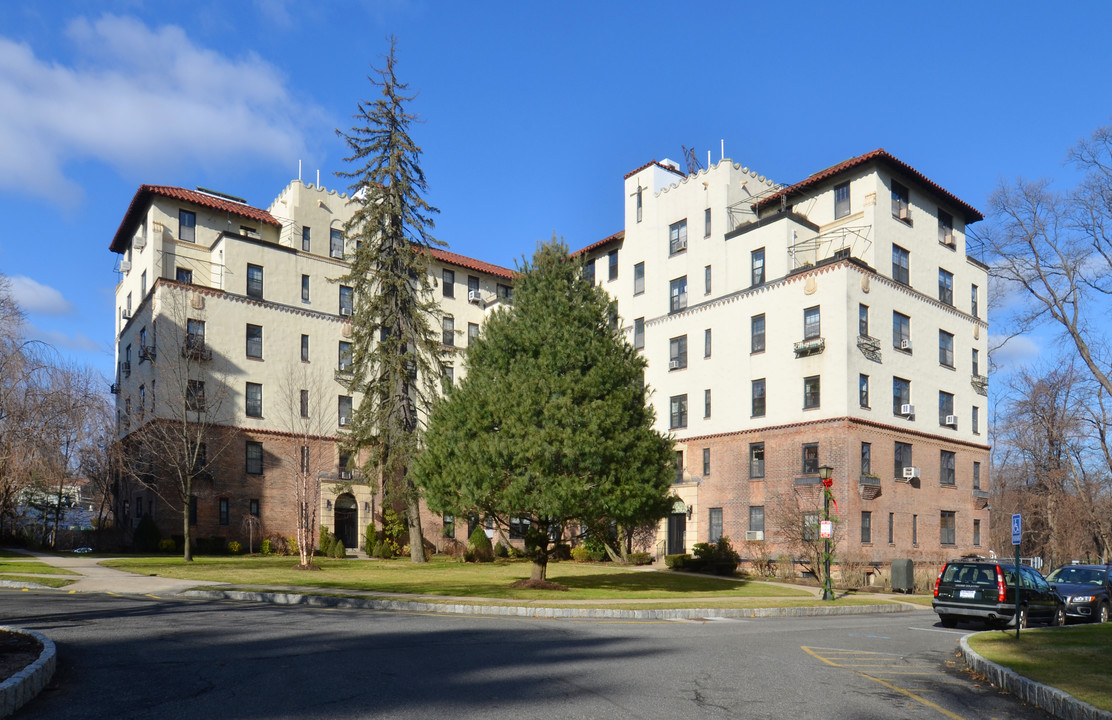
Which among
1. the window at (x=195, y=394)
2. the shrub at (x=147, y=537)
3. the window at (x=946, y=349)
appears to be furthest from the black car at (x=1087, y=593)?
the shrub at (x=147, y=537)

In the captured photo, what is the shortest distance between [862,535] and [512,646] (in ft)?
95.0

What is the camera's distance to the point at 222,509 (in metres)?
45.8

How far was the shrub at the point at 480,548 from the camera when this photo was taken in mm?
45281

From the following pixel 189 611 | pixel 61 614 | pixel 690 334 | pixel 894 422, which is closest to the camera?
pixel 61 614

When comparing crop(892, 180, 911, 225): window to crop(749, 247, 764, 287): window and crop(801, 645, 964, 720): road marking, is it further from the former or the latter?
crop(801, 645, 964, 720): road marking

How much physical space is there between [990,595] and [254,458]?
125 ft

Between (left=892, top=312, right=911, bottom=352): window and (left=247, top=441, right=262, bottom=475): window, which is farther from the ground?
(left=892, top=312, right=911, bottom=352): window

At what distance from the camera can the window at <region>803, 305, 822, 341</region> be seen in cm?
4022

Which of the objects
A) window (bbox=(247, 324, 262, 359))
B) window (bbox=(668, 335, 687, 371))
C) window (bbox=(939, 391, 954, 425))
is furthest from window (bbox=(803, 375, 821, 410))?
window (bbox=(247, 324, 262, 359))

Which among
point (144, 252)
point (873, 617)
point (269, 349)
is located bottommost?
point (873, 617)

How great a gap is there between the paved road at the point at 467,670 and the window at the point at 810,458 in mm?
22139

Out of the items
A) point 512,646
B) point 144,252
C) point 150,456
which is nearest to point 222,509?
point 150,456

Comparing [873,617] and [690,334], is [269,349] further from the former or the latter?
[873,617]

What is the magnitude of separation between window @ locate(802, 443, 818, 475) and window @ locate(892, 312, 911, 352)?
6606 millimetres
